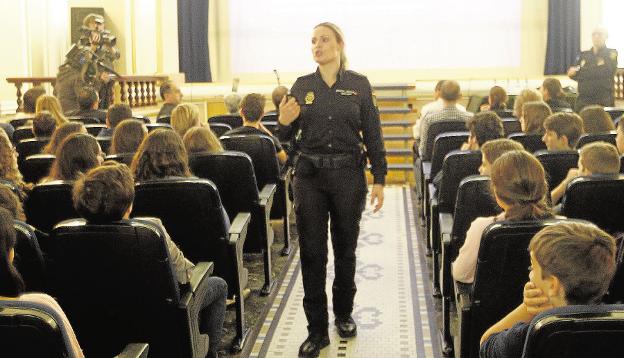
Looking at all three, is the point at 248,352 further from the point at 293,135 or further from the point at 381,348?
the point at 293,135

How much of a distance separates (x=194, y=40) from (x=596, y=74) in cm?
672

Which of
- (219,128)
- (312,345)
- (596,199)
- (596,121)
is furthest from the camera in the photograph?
(219,128)

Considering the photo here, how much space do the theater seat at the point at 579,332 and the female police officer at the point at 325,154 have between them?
2.08m

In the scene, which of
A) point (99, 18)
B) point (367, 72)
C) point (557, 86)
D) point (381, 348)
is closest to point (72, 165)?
point (381, 348)

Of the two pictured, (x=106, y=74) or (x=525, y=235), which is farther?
(x=106, y=74)

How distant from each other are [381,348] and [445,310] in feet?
1.12

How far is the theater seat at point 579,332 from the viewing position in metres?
1.77

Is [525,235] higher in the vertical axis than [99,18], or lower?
lower

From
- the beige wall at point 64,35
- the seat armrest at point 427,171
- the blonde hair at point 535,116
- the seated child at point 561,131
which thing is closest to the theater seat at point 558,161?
the seated child at point 561,131

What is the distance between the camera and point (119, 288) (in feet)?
9.38

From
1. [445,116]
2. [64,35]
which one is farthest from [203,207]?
[64,35]

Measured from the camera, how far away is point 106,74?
1012cm

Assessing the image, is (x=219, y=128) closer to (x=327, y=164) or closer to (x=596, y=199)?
(x=327, y=164)

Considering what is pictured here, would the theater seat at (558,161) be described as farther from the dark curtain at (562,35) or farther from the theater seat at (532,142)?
the dark curtain at (562,35)
